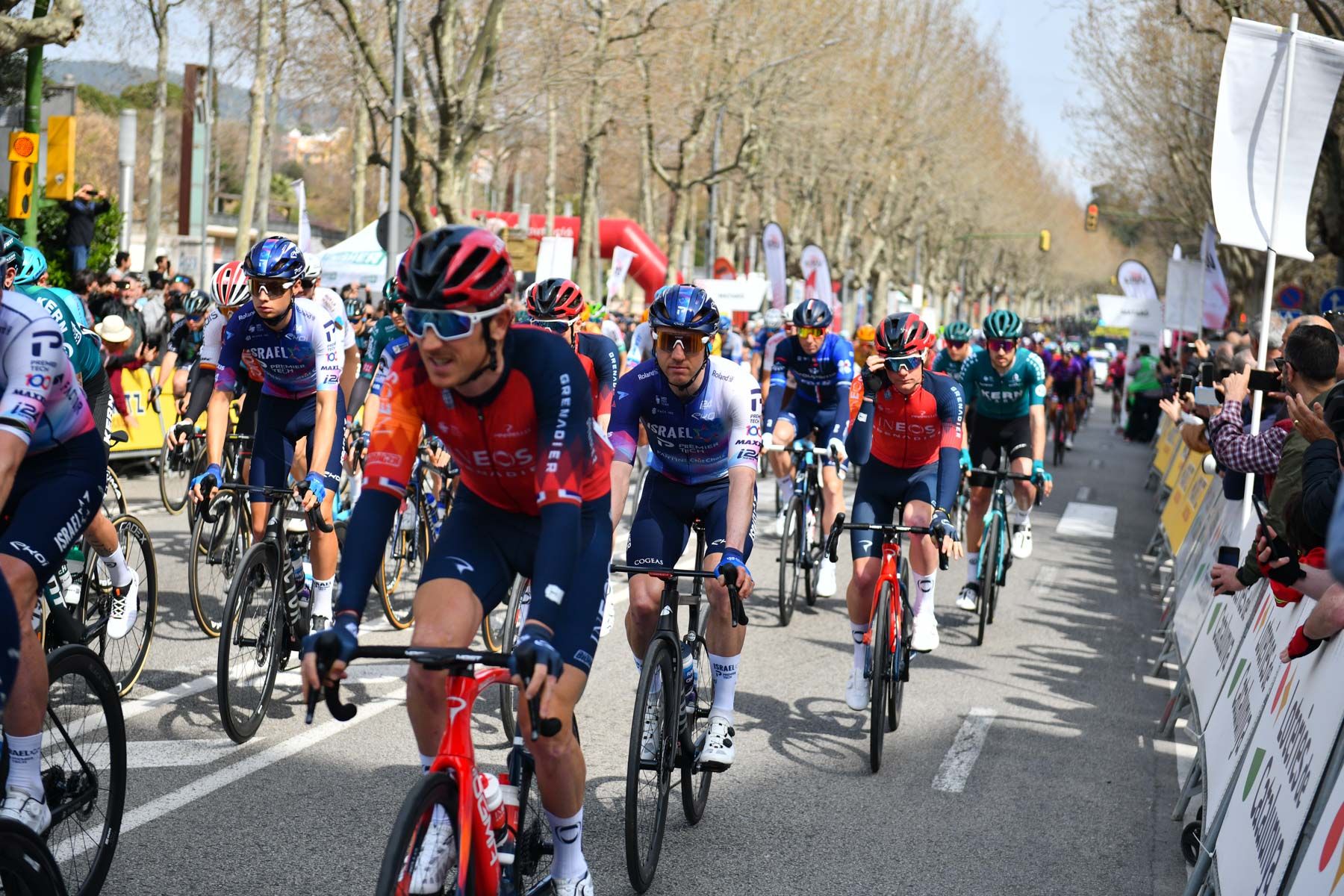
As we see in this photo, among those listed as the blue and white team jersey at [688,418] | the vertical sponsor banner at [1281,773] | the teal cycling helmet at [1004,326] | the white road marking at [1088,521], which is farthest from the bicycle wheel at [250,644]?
the white road marking at [1088,521]

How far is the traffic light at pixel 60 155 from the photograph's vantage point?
14984mm

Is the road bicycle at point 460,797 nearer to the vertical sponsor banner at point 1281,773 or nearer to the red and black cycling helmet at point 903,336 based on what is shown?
the vertical sponsor banner at point 1281,773

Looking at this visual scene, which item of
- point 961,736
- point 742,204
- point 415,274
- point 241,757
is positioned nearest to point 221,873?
point 241,757

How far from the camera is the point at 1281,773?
4.57 meters

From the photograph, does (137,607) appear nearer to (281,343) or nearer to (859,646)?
(281,343)

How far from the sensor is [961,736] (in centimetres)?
757

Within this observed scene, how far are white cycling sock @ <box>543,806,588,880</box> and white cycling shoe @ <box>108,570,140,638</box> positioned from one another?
A: 342cm

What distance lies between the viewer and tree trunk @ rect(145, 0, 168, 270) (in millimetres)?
31281

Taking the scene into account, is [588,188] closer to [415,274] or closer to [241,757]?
[241,757]

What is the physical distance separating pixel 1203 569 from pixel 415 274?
270 inches

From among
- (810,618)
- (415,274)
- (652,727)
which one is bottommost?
(810,618)

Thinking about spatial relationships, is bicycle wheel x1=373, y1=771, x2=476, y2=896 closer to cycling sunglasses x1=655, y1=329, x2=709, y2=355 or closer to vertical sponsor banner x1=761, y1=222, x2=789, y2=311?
cycling sunglasses x1=655, y1=329, x2=709, y2=355

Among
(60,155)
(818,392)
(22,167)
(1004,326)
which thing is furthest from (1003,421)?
(60,155)

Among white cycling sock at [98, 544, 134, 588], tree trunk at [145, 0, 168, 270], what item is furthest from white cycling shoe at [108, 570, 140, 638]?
tree trunk at [145, 0, 168, 270]
